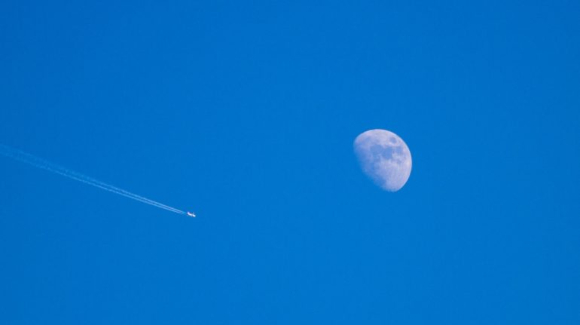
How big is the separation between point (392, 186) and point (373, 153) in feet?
9.90

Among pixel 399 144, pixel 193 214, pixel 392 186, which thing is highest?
pixel 399 144

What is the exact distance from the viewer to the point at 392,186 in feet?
78.0

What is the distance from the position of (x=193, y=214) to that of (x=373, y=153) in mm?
14522

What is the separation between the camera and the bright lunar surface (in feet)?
76.5

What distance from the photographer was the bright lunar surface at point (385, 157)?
76.5ft

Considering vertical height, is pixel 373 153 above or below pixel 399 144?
A: below

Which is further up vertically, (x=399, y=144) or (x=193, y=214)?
(x=399, y=144)

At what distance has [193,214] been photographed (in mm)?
22359

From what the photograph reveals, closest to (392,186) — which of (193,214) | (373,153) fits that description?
(373,153)

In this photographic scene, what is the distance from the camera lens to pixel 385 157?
23.5 metres

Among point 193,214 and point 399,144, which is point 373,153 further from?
point 193,214

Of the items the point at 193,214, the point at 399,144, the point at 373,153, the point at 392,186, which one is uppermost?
the point at 399,144

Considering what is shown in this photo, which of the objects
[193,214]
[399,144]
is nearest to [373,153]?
[399,144]

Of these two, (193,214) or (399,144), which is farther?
(399,144)
